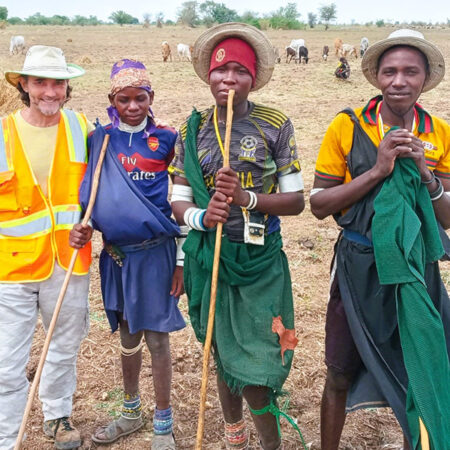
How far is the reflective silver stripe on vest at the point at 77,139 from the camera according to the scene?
9.02 feet

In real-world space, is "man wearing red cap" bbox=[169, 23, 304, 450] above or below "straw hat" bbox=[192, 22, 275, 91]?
below

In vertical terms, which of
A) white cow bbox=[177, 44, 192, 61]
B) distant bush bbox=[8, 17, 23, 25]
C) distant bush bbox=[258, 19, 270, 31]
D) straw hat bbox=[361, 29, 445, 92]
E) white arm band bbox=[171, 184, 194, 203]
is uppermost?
distant bush bbox=[8, 17, 23, 25]

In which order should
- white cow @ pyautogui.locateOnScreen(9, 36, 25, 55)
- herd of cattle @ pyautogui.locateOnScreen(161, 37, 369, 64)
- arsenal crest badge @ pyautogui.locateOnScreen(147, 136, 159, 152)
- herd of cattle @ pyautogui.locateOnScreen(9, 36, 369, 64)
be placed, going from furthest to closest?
white cow @ pyautogui.locateOnScreen(9, 36, 25, 55) < herd of cattle @ pyautogui.locateOnScreen(9, 36, 369, 64) < herd of cattle @ pyautogui.locateOnScreen(161, 37, 369, 64) < arsenal crest badge @ pyautogui.locateOnScreen(147, 136, 159, 152)

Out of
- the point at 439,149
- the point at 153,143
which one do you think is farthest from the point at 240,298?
the point at 439,149

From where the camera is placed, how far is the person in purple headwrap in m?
2.70

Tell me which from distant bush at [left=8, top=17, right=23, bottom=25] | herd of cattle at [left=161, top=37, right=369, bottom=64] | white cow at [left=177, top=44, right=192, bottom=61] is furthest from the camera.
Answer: distant bush at [left=8, top=17, right=23, bottom=25]

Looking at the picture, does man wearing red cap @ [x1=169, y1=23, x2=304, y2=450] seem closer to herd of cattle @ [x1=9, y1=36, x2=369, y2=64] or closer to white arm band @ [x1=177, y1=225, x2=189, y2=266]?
white arm band @ [x1=177, y1=225, x2=189, y2=266]

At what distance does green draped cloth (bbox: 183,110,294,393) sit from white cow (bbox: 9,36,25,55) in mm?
21978

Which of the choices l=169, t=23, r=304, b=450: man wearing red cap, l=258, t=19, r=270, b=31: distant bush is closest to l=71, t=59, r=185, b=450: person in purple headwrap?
l=169, t=23, r=304, b=450: man wearing red cap

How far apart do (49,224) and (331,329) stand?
1392 millimetres

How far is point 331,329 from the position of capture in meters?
2.50

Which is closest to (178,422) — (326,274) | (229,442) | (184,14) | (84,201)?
(229,442)

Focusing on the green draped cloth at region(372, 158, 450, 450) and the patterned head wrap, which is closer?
the green draped cloth at region(372, 158, 450, 450)

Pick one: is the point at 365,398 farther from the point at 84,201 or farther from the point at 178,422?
the point at 84,201
